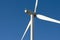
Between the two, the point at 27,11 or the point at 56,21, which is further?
the point at 27,11

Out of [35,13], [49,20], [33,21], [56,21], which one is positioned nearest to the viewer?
[56,21]

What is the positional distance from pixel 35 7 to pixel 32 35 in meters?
4.78

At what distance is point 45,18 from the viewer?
1980cm

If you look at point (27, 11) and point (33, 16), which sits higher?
point (27, 11)

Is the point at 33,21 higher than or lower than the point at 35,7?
lower

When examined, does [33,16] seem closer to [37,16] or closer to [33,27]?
[37,16]

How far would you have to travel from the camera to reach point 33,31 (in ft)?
67.0

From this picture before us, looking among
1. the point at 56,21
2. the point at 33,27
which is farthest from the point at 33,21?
the point at 56,21

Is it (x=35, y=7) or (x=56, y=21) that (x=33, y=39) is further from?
(x=35, y=7)

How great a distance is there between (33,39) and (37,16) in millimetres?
4118

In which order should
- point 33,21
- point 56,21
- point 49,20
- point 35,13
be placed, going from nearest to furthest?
point 56,21 → point 49,20 → point 33,21 → point 35,13

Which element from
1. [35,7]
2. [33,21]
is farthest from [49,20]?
[35,7]

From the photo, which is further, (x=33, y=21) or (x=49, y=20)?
(x=33, y=21)

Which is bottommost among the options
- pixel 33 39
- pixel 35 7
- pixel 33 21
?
pixel 33 39
